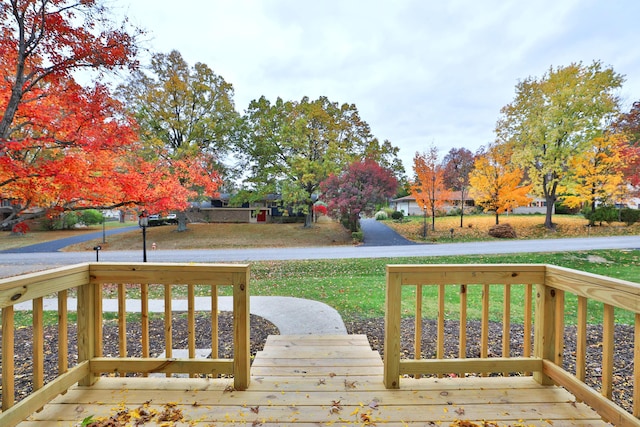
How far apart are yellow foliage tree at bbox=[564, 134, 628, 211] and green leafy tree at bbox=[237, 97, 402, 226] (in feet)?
34.2

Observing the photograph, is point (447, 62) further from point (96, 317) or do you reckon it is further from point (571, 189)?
point (96, 317)

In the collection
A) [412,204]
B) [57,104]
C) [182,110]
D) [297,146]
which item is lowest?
[412,204]

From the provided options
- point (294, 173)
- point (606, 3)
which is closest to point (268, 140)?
point (294, 173)

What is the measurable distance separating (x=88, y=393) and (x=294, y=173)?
15.5 m

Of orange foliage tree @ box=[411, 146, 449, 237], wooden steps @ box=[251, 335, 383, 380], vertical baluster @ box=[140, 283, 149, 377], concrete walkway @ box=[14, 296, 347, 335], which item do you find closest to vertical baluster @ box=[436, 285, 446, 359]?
wooden steps @ box=[251, 335, 383, 380]

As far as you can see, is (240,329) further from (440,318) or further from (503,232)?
(503,232)

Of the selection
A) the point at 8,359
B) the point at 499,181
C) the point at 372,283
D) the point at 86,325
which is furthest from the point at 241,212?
the point at 8,359

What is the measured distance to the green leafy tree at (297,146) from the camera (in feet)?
54.8

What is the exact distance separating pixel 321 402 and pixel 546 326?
1735 mm

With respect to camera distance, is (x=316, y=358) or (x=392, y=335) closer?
(x=392, y=335)

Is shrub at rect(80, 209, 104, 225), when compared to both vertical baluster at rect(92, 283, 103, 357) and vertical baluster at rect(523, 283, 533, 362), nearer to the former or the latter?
vertical baluster at rect(92, 283, 103, 357)

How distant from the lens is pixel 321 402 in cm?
180

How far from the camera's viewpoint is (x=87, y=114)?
504 cm

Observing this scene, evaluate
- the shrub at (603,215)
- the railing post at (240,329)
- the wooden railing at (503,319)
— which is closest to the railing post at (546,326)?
the wooden railing at (503,319)
